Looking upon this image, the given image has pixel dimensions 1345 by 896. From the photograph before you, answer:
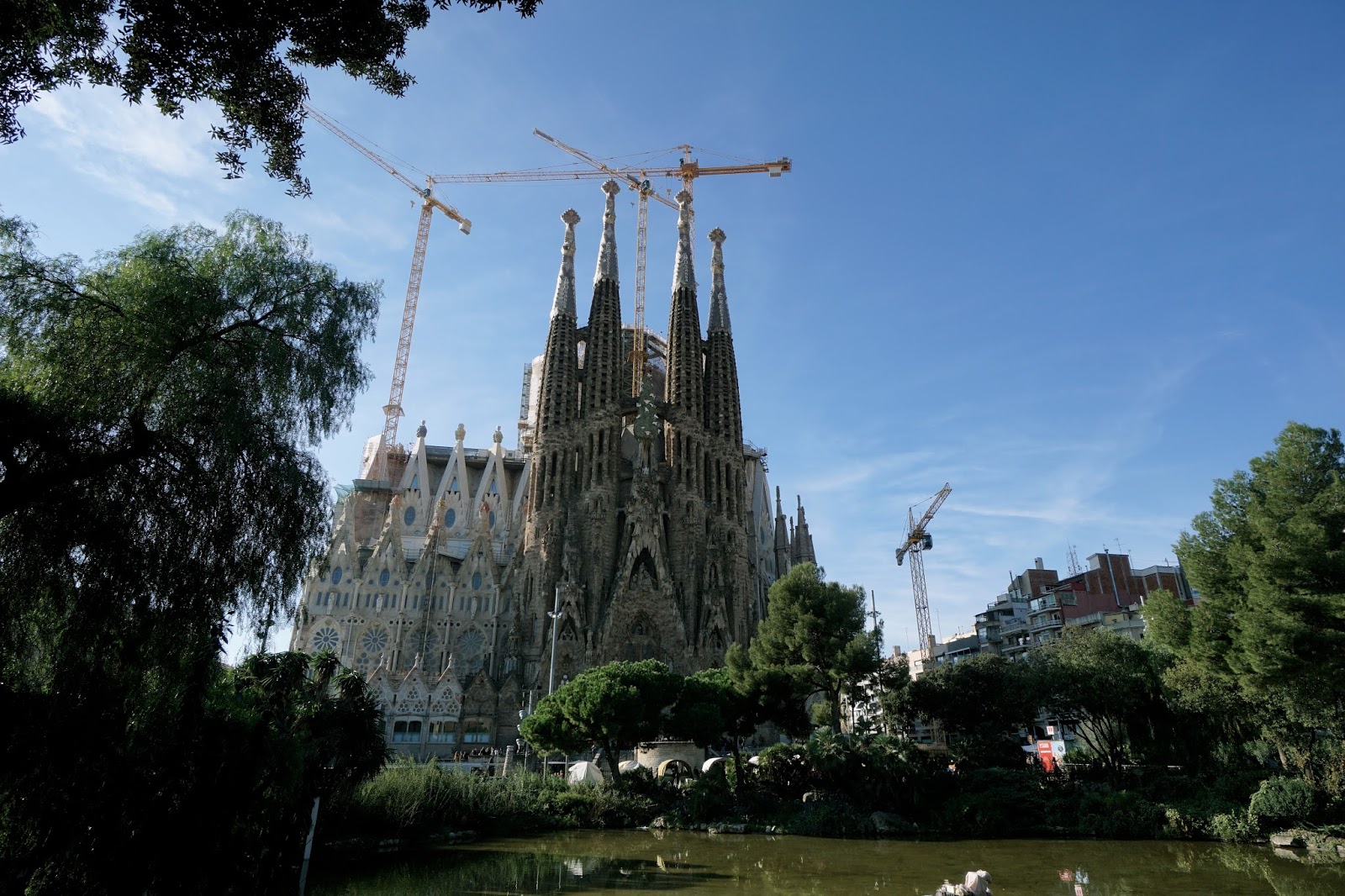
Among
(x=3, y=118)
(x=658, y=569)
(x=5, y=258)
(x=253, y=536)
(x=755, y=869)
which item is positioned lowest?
(x=755, y=869)

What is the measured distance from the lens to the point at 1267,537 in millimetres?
19812

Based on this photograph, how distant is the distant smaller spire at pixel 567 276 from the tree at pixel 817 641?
31.1 meters

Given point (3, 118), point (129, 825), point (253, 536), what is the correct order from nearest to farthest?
point (3, 118) → point (129, 825) → point (253, 536)

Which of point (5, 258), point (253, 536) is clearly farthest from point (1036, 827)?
point (5, 258)

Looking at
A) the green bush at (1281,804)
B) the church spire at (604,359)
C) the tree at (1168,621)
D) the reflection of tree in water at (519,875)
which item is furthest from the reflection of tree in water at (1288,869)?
the church spire at (604,359)

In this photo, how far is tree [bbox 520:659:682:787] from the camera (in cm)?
2455

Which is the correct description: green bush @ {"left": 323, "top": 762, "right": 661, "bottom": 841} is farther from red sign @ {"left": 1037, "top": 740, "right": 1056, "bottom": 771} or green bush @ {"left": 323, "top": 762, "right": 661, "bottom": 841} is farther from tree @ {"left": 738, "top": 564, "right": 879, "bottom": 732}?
red sign @ {"left": 1037, "top": 740, "right": 1056, "bottom": 771}

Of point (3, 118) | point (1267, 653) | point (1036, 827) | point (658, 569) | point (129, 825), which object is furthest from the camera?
point (658, 569)

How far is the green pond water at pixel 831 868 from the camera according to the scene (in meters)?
14.3

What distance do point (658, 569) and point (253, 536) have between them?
37236 millimetres

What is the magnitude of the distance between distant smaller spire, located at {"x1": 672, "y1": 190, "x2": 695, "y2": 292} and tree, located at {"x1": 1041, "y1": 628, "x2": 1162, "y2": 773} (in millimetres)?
37636

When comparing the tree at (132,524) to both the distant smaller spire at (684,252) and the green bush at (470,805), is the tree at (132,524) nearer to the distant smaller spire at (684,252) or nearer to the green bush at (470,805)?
the green bush at (470,805)

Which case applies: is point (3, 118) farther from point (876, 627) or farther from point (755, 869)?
point (876, 627)

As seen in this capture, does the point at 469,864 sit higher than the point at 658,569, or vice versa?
the point at 658,569
